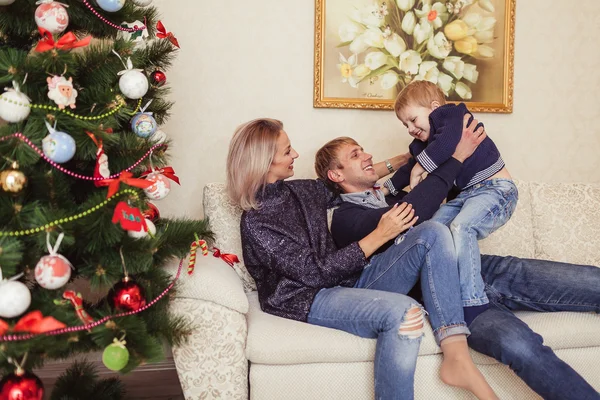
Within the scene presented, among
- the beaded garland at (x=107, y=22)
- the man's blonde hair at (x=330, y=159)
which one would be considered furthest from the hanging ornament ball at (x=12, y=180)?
the man's blonde hair at (x=330, y=159)

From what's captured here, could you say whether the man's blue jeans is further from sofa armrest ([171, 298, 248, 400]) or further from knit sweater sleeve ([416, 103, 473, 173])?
sofa armrest ([171, 298, 248, 400])

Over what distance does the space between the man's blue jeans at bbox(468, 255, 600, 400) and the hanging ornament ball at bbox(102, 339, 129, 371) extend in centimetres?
112

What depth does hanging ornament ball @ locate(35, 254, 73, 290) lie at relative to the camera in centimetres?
136

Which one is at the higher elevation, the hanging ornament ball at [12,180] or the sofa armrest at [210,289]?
the hanging ornament ball at [12,180]

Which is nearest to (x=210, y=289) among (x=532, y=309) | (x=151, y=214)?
(x=151, y=214)

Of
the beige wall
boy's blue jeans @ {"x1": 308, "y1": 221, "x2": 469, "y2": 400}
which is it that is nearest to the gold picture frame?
the beige wall

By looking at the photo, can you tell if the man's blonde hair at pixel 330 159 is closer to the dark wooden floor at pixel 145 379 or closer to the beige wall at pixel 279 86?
the beige wall at pixel 279 86

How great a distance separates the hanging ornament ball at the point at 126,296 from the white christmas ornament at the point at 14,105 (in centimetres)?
52

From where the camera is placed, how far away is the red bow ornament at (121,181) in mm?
1439

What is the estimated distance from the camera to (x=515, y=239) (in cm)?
256

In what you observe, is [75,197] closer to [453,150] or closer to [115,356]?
[115,356]

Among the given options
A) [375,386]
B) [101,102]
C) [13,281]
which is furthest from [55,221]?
[375,386]

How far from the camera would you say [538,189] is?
266 centimetres

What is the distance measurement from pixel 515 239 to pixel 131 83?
1873 millimetres
